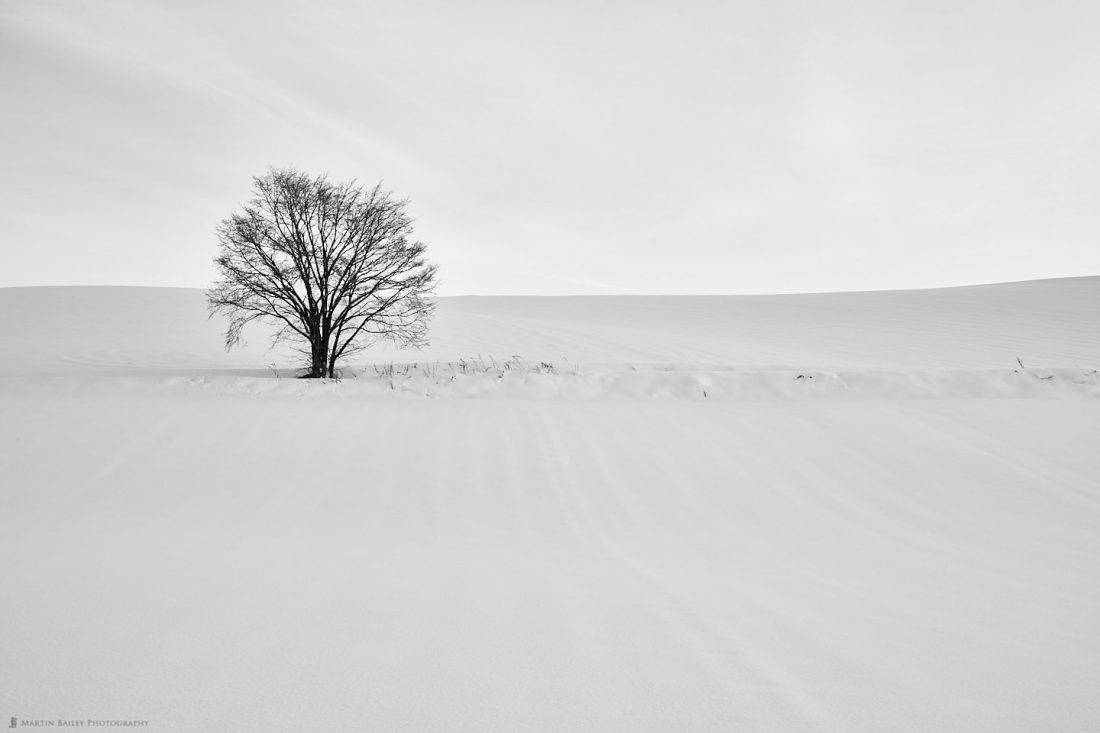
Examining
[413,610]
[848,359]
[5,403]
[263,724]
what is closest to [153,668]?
[263,724]

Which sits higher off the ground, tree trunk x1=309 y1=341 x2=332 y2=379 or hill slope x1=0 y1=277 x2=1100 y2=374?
hill slope x1=0 y1=277 x2=1100 y2=374

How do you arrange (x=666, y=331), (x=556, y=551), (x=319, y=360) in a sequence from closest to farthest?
(x=556, y=551)
(x=319, y=360)
(x=666, y=331)

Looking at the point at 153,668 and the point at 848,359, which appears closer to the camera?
the point at 153,668

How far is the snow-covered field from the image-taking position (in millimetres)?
1979

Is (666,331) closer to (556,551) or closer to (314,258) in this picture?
(314,258)

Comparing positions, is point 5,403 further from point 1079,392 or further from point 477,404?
point 1079,392

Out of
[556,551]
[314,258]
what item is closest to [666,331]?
[314,258]

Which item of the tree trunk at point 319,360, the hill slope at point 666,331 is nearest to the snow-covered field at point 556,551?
the tree trunk at point 319,360

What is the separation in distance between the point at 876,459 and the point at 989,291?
1203 inches

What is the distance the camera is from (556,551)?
3.52 metres

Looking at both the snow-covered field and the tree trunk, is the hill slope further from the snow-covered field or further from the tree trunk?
the snow-covered field

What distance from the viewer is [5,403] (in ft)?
20.7

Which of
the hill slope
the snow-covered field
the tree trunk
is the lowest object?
the snow-covered field

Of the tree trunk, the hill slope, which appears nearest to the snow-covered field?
the tree trunk
